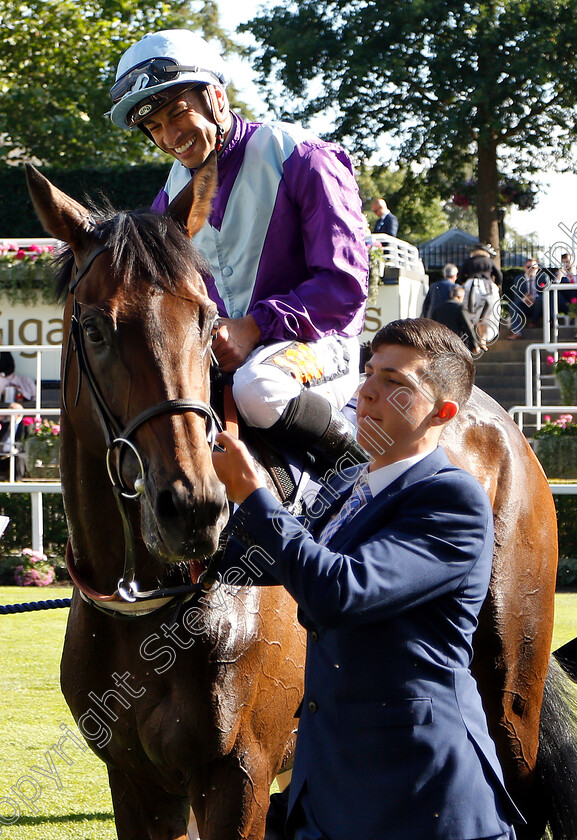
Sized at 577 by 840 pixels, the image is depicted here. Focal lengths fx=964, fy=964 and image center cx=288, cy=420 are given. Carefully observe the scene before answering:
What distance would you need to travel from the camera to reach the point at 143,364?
2.07 m

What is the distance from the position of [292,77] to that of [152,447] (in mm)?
26611

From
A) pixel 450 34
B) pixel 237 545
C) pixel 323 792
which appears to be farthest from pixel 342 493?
pixel 450 34

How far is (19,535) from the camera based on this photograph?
10062 millimetres

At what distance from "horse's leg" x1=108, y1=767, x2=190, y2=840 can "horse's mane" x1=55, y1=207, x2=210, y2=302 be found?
130cm

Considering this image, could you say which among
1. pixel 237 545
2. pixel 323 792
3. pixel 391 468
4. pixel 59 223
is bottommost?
pixel 323 792

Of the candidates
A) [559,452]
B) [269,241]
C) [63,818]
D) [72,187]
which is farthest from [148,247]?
[72,187]

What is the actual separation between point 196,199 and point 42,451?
7.73 meters

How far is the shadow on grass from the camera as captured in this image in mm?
3939

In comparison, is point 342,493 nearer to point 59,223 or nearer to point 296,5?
point 59,223

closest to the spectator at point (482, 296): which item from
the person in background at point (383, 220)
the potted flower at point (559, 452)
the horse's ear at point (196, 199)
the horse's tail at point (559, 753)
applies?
the potted flower at point (559, 452)

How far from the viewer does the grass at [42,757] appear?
3.91 m

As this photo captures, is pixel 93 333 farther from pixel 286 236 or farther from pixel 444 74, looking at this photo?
pixel 444 74

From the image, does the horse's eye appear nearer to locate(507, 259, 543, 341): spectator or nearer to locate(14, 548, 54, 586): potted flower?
locate(14, 548, 54, 586): potted flower

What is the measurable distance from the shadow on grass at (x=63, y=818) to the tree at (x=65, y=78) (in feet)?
72.0
